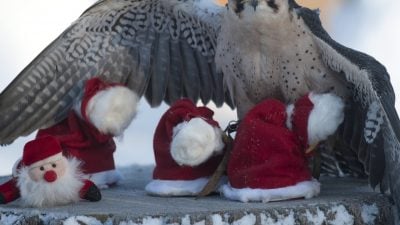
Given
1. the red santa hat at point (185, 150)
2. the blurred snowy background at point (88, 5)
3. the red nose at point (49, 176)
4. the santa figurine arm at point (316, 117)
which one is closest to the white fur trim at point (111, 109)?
the red santa hat at point (185, 150)

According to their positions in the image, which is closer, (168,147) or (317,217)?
(317,217)

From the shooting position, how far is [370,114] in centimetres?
312

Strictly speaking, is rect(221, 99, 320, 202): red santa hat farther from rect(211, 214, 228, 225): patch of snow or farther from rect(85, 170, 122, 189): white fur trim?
rect(85, 170, 122, 189): white fur trim

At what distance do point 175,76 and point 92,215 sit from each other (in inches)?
60.9

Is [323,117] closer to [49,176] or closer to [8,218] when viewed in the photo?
[49,176]

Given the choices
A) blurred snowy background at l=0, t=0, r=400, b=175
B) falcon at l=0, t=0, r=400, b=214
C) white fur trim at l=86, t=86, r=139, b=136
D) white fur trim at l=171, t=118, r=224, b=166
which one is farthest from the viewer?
blurred snowy background at l=0, t=0, r=400, b=175

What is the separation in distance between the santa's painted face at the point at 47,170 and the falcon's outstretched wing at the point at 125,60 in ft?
2.50

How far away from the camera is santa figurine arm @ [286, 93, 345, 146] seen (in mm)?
3051

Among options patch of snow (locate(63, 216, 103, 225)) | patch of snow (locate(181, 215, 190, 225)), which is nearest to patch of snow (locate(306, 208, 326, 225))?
patch of snow (locate(181, 215, 190, 225))

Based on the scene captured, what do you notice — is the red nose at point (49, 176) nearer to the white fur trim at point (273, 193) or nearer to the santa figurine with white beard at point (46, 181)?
the santa figurine with white beard at point (46, 181)

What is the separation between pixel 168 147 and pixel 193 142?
19 cm

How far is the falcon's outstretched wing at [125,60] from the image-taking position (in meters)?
3.86

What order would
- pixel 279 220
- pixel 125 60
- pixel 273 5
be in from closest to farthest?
pixel 279 220
pixel 273 5
pixel 125 60

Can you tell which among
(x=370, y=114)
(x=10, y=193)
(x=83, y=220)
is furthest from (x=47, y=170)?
(x=370, y=114)
